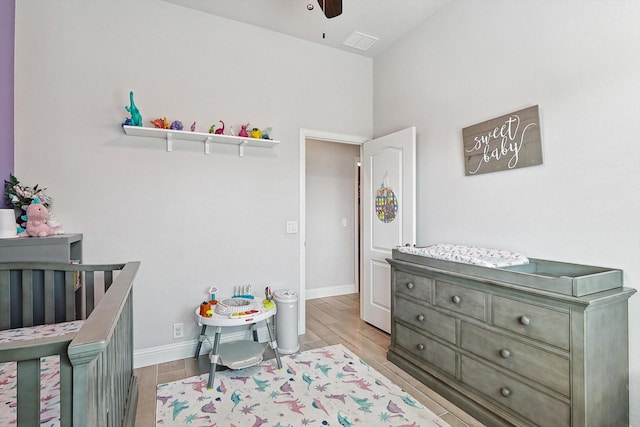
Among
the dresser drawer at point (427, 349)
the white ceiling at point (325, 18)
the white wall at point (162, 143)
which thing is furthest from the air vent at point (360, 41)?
the dresser drawer at point (427, 349)

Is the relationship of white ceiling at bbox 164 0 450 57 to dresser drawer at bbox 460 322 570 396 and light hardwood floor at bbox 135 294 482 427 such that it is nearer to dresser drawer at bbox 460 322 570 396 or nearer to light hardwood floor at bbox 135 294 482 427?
dresser drawer at bbox 460 322 570 396

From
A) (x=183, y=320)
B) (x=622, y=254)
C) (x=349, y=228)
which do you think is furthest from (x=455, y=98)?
(x=183, y=320)

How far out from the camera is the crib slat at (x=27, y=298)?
1.78m

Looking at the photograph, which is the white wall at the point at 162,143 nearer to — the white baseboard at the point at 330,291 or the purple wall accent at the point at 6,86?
the purple wall accent at the point at 6,86

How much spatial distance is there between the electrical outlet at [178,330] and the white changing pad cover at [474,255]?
1.93 metres

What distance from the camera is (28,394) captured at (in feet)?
2.40

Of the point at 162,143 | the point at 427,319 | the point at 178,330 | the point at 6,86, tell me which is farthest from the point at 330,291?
the point at 6,86

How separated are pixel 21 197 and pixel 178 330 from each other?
1.46m

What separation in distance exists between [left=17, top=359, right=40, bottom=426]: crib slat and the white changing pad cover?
1977mm

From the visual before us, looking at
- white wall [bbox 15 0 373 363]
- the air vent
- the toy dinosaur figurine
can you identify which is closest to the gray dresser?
white wall [bbox 15 0 373 363]

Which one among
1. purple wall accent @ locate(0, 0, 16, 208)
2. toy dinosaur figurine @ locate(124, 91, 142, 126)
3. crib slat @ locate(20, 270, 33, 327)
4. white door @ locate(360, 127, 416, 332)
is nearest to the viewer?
crib slat @ locate(20, 270, 33, 327)

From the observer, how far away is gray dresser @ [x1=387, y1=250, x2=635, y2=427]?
58.1 inches

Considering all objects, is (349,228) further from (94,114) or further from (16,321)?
(16,321)

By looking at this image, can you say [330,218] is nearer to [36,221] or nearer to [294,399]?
[294,399]
